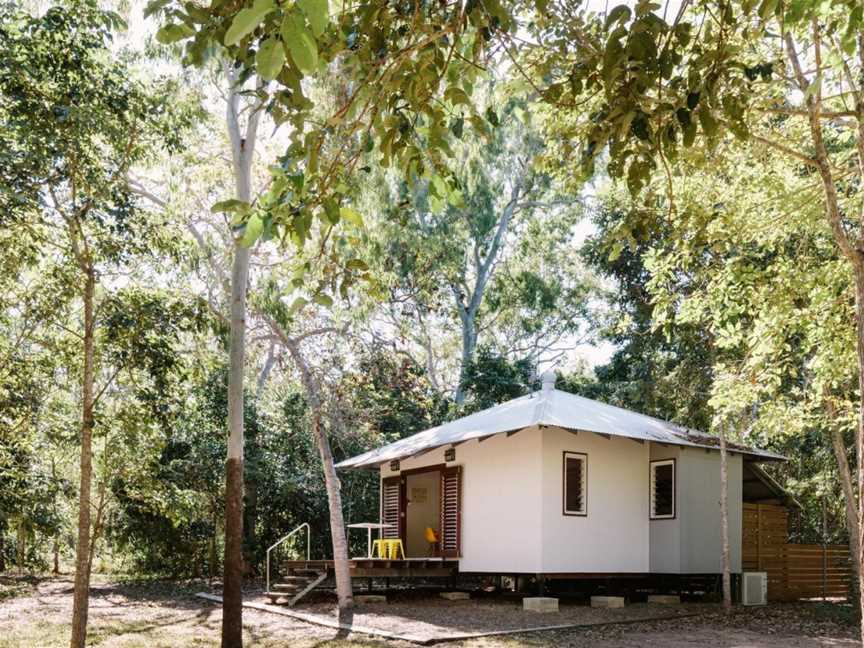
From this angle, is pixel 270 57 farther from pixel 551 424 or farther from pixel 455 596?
pixel 455 596

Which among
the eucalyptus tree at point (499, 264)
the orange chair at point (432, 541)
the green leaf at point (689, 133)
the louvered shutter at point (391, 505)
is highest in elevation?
the eucalyptus tree at point (499, 264)

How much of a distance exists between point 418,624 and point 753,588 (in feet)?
19.4

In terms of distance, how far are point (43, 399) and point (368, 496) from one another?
8.90m

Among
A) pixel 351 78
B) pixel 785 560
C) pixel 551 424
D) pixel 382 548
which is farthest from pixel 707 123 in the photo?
pixel 785 560

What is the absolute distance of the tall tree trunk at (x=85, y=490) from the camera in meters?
8.47

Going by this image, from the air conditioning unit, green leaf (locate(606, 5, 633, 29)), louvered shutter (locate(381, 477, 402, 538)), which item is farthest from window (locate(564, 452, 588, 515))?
green leaf (locate(606, 5, 633, 29))

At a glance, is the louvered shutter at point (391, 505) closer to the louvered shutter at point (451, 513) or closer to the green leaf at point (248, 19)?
the louvered shutter at point (451, 513)

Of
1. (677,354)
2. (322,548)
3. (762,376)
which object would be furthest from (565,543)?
(322,548)

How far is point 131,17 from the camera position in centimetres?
1291

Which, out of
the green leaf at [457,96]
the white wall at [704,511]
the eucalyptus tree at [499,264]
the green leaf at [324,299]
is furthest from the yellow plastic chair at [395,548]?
the green leaf at [457,96]

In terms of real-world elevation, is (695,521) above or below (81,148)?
below

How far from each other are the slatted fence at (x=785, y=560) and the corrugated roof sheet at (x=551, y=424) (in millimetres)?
1127

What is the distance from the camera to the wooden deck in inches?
548

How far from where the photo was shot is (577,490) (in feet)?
47.0
